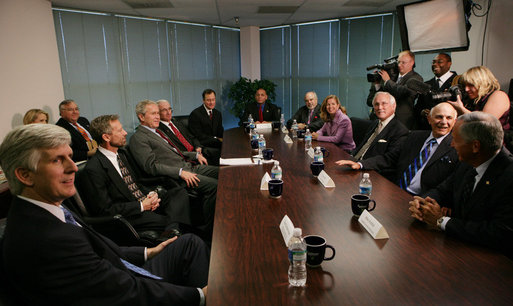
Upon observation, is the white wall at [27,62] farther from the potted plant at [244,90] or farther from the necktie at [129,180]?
the potted plant at [244,90]

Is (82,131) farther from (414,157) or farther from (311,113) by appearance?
(414,157)

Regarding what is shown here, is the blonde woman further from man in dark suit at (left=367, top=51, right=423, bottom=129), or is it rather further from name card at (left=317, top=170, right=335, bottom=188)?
name card at (left=317, top=170, right=335, bottom=188)

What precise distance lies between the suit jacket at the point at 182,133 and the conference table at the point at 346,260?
7.69 ft

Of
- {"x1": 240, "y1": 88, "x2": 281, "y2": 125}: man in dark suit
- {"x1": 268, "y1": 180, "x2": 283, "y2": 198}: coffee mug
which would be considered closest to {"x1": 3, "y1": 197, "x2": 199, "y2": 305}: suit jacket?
{"x1": 268, "y1": 180, "x2": 283, "y2": 198}: coffee mug

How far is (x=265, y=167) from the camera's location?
250cm

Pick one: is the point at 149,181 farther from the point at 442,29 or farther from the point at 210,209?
the point at 442,29

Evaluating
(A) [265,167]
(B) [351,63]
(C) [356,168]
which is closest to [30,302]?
(A) [265,167]

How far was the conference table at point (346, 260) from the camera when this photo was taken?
99 centimetres

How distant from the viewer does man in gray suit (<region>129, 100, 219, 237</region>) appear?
3.08m

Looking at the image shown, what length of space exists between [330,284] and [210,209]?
223cm

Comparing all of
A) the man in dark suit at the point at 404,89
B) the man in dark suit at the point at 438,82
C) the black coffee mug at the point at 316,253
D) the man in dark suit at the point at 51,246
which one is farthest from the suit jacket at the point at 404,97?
the man in dark suit at the point at 51,246

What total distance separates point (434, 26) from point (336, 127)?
157cm

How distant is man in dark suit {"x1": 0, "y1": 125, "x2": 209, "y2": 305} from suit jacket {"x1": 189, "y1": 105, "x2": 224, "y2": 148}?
12.0 ft

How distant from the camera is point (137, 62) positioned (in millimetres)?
6457
